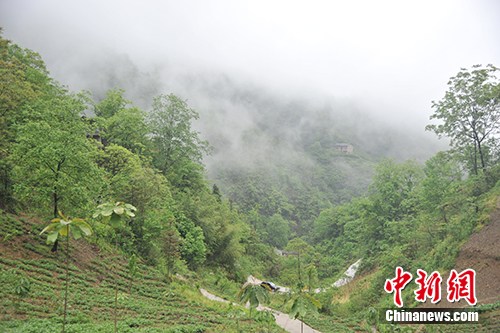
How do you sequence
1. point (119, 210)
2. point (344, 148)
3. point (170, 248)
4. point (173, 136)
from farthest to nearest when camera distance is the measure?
1. point (344, 148)
2. point (173, 136)
3. point (170, 248)
4. point (119, 210)

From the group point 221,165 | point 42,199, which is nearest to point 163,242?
point 42,199

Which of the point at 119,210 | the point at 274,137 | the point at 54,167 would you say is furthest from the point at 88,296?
the point at 274,137

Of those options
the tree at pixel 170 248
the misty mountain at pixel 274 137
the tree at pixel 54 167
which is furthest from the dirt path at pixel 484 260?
→ the misty mountain at pixel 274 137

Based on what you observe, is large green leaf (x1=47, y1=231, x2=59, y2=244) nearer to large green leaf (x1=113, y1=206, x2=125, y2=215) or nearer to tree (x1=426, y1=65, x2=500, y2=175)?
large green leaf (x1=113, y1=206, x2=125, y2=215)

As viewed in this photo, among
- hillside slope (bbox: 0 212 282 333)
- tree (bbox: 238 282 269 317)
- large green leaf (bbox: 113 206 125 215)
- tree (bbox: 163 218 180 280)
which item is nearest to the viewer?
Result: large green leaf (bbox: 113 206 125 215)

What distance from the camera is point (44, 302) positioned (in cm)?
1166

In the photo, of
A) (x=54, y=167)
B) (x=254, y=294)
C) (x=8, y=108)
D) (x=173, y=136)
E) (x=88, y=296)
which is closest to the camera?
(x=254, y=294)

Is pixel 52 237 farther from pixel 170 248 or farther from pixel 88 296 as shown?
pixel 170 248

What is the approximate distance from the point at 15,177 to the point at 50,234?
1245 cm

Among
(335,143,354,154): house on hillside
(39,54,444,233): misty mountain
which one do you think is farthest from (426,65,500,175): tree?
(335,143,354,154): house on hillside

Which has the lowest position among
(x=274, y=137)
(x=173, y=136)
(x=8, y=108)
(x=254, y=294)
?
(x=254, y=294)

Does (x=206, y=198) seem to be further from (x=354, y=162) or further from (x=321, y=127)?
(x=321, y=127)

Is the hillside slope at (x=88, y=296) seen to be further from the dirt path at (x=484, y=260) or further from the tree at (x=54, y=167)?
the dirt path at (x=484, y=260)

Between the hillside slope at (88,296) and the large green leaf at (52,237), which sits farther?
the hillside slope at (88,296)
